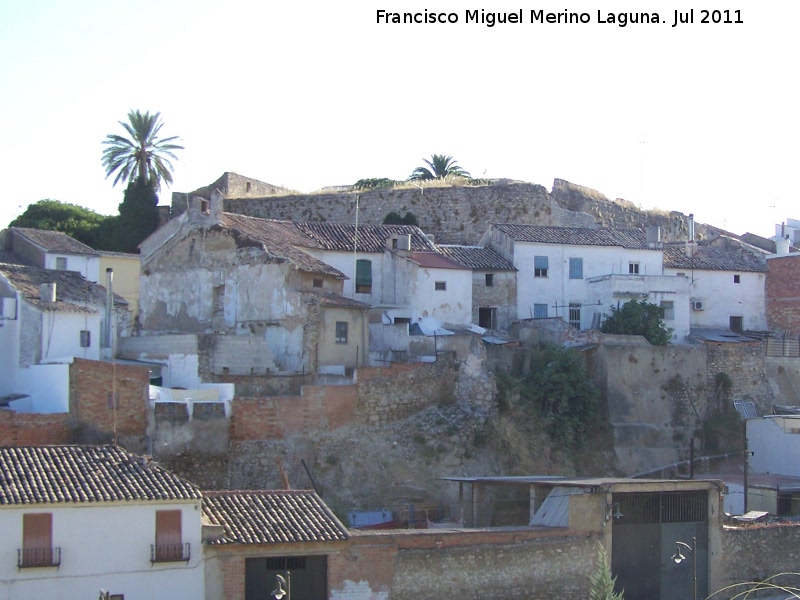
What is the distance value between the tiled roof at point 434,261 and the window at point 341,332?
14.8 feet

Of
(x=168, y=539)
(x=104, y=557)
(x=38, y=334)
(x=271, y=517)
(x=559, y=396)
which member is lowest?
(x=104, y=557)

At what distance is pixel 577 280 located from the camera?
155ft

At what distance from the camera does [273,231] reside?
4475 cm

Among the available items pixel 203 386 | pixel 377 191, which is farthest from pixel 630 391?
pixel 377 191

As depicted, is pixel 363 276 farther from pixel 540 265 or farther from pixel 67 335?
pixel 67 335

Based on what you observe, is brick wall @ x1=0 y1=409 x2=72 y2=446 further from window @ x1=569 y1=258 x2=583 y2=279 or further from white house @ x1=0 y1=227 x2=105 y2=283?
window @ x1=569 y1=258 x2=583 y2=279

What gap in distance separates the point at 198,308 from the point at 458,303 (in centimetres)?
860

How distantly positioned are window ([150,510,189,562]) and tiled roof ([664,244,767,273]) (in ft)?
88.1

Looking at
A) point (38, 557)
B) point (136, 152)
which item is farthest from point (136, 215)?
point (38, 557)

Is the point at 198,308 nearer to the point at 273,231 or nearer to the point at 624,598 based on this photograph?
the point at 273,231

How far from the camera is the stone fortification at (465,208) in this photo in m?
56.8

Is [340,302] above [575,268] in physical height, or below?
below

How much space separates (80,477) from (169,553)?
2.50 m

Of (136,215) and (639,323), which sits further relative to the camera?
(136,215)
